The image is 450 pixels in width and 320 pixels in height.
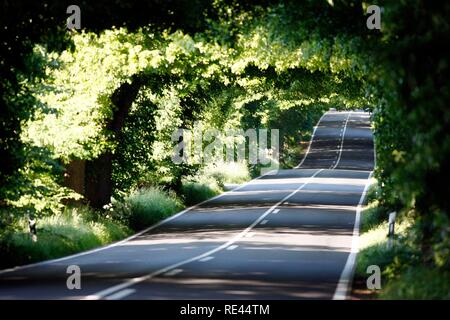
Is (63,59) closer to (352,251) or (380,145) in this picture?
(352,251)

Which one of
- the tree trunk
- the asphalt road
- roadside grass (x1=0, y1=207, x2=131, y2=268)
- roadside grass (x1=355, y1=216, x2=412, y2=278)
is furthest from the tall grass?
roadside grass (x1=355, y1=216, x2=412, y2=278)

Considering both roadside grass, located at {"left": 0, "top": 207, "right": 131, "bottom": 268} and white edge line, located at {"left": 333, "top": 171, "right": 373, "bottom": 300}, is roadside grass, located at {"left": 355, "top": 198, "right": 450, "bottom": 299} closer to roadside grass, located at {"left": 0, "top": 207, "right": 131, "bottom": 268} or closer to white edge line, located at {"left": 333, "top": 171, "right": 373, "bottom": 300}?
white edge line, located at {"left": 333, "top": 171, "right": 373, "bottom": 300}

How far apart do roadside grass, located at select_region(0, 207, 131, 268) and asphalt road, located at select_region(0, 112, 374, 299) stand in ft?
1.86

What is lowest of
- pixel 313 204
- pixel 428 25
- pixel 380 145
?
pixel 313 204

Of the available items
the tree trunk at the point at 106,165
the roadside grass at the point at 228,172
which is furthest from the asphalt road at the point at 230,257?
the roadside grass at the point at 228,172

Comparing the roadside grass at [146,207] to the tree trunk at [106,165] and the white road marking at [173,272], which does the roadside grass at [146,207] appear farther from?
the white road marking at [173,272]

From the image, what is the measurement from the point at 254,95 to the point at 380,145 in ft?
82.9

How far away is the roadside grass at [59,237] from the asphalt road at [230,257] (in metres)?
0.57

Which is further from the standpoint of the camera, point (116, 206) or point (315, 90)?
point (315, 90)

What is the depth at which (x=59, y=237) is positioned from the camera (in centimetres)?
2291

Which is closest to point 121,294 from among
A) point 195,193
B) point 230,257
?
point 230,257

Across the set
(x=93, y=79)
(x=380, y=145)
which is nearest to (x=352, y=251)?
(x=380, y=145)

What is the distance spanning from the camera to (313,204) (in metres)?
39.9

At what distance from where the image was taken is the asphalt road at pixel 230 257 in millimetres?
14195
